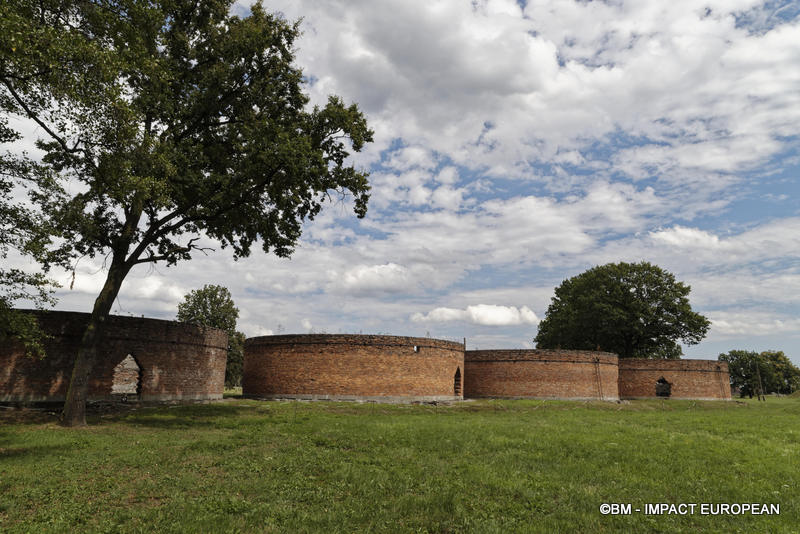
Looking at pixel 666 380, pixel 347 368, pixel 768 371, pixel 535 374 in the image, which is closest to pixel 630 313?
pixel 666 380

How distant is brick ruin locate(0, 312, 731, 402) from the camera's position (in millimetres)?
18516

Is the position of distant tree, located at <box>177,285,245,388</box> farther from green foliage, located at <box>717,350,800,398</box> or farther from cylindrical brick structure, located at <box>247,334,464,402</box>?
green foliage, located at <box>717,350,800,398</box>

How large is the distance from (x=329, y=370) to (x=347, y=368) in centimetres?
103

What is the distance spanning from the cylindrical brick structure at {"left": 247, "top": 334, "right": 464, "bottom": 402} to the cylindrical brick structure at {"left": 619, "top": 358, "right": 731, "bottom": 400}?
781 inches

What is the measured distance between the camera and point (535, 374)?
31.3m

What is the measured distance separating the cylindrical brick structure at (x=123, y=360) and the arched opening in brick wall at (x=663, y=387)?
1370 inches

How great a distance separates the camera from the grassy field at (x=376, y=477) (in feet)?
19.8

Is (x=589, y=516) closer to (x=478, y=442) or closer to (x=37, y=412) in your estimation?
(x=478, y=442)

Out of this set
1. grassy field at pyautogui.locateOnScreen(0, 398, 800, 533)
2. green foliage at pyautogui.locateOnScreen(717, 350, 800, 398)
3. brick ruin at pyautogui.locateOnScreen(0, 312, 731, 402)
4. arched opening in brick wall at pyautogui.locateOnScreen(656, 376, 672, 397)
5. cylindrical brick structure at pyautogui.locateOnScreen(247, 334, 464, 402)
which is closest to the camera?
grassy field at pyautogui.locateOnScreen(0, 398, 800, 533)

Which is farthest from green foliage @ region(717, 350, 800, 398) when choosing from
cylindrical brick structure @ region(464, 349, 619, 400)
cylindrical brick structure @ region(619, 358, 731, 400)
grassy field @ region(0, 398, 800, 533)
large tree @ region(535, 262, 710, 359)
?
grassy field @ region(0, 398, 800, 533)

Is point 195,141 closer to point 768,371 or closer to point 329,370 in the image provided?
point 329,370

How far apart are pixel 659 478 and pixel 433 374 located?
63.7 feet

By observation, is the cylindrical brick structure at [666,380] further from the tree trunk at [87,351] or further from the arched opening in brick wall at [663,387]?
the tree trunk at [87,351]

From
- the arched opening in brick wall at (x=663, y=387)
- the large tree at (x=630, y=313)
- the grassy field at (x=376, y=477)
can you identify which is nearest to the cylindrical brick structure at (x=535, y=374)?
the arched opening in brick wall at (x=663, y=387)
